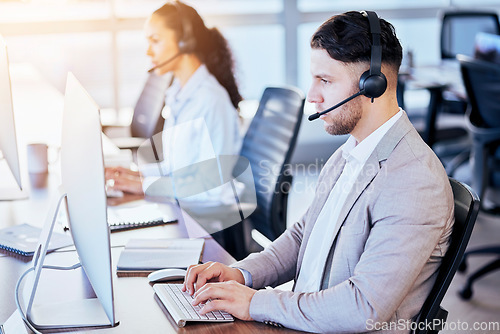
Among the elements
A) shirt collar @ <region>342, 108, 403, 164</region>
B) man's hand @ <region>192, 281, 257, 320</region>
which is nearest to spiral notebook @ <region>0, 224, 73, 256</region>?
man's hand @ <region>192, 281, 257, 320</region>

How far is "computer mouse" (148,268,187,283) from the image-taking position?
1.37m

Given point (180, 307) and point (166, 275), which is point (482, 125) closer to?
point (166, 275)

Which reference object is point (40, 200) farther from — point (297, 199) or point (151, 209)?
point (297, 199)

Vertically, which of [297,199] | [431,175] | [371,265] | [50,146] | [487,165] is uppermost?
[431,175]

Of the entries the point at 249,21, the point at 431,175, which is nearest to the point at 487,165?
the point at 431,175

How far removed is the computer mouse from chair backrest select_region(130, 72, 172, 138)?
79.5 inches

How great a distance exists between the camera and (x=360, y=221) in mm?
1186

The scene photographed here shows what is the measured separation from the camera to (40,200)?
2.08m

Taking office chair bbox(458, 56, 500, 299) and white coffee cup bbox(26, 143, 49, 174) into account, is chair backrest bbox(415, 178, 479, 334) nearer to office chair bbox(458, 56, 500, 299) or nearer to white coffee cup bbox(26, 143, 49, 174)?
office chair bbox(458, 56, 500, 299)

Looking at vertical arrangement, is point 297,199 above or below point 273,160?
below

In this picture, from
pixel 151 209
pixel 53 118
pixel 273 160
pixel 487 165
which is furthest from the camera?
pixel 487 165

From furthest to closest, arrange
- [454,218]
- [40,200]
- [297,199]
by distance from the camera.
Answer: [297,199] → [40,200] → [454,218]

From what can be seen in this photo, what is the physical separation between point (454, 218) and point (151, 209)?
3.34ft

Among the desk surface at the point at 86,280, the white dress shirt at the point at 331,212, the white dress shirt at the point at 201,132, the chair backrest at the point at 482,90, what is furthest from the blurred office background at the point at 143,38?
the white dress shirt at the point at 331,212
